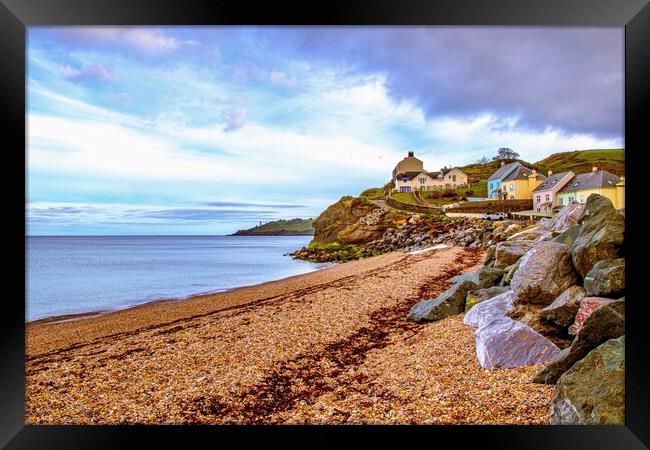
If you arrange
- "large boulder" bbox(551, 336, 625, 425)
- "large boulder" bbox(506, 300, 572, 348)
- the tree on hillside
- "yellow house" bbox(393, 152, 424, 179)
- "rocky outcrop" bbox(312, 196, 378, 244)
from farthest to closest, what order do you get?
"rocky outcrop" bbox(312, 196, 378, 244) → "yellow house" bbox(393, 152, 424, 179) → the tree on hillside → "large boulder" bbox(506, 300, 572, 348) → "large boulder" bbox(551, 336, 625, 425)

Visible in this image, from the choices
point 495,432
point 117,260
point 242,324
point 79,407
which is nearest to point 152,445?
point 79,407

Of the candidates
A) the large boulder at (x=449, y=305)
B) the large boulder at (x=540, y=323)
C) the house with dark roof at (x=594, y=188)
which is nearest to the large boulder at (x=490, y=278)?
the large boulder at (x=449, y=305)

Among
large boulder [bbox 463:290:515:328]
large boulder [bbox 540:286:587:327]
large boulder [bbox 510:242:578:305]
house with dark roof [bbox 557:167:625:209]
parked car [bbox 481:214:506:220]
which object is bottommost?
large boulder [bbox 463:290:515:328]

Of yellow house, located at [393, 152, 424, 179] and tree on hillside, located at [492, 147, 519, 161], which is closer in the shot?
tree on hillside, located at [492, 147, 519, 161]

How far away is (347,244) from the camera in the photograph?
4723 millimetres

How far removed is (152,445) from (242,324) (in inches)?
51.9

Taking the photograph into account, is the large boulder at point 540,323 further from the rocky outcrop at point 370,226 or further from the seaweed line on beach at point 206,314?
the seaweed line on beach at point 206,314

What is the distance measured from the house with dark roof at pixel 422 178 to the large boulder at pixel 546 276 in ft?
3.96

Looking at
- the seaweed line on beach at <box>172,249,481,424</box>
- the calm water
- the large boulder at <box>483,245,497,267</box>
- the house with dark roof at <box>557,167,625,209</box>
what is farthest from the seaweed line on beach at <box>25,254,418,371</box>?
the house with dark roof at <box>557,167,625,209</box>

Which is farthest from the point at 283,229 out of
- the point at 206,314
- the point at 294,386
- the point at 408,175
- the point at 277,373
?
the point at 294,386

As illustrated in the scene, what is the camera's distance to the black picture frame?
213 centimetres

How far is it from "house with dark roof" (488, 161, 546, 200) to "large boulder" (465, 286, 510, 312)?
96 cm

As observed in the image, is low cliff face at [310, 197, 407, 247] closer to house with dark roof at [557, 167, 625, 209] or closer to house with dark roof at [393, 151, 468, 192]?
house with dark roof at [393, 151, 468, 192]

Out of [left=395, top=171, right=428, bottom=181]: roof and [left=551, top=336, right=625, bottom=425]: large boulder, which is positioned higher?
[left=395, top=171, right=428, bottom=181]: roof
